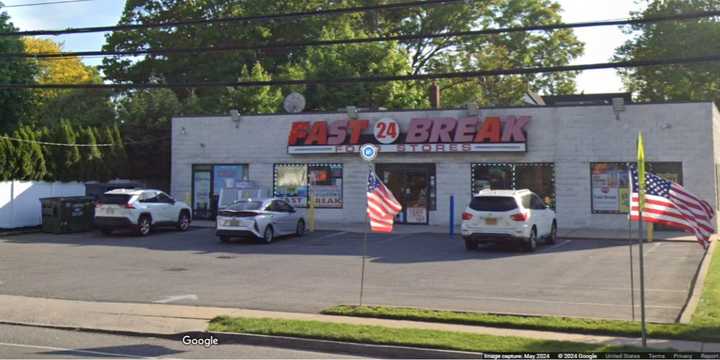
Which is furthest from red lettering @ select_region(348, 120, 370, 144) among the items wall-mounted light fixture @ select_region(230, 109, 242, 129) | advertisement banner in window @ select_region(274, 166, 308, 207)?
wall-mounted light fixture @ select_region(230, 109, 242, 129)

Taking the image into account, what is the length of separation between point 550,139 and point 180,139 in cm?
1780

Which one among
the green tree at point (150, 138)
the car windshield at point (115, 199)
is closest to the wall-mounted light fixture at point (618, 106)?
the car windshield at point (115, 199)

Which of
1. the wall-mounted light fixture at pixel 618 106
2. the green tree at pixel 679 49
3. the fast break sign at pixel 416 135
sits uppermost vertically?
the green tree at pixel 679 49

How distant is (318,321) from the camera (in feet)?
33.6

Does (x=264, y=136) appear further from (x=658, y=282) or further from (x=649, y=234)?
(x=658, y=282)

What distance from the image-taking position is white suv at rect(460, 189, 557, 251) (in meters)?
18.9

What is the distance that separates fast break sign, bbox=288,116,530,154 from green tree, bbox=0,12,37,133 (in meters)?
23.3

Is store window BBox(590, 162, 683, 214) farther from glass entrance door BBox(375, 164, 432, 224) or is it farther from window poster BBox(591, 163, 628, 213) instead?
glass entrance door BBox(375, 164, 432, 224)

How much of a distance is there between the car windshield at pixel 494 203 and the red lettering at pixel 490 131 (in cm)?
818

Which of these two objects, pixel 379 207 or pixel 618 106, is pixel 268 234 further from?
A: pixel 618 106

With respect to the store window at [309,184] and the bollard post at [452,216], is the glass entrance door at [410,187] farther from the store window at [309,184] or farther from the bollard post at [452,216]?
the store window at [309,184]

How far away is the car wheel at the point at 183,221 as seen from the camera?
89.4 feet

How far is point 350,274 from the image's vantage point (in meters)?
15.5

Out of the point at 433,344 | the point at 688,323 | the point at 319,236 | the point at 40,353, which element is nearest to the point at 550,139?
the point at 319,236
